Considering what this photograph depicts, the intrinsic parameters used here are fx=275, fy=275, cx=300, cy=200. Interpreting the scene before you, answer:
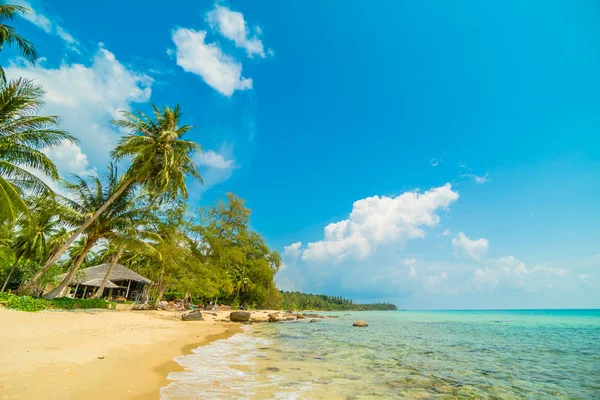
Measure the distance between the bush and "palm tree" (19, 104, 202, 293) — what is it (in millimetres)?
4695

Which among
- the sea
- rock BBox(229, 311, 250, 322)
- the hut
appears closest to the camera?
the sea

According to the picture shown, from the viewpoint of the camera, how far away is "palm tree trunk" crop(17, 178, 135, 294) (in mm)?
16047

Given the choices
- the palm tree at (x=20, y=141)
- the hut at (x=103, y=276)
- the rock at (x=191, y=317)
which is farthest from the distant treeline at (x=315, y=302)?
the palm tree at (x=20, y=141)

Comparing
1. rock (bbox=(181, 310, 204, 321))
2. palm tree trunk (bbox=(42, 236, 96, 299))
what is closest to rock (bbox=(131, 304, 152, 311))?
rock (bbox=(181, 310, 204, 321))

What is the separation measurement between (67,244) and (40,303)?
3324 millimetres

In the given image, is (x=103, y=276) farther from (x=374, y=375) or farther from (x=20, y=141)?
(x=374, y=375)

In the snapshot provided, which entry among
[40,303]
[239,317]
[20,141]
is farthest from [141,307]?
[20,141]

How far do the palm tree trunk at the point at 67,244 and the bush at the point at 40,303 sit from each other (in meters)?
1.62

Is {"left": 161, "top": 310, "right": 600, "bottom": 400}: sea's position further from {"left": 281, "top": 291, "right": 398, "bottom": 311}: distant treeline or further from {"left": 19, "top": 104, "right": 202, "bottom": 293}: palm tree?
{"left": 281, "top": 291, "right": 398, "bottom": 311}: distant treeline

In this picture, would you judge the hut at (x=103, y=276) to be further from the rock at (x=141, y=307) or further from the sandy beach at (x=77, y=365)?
the sandy beach at (x=77, y=365)

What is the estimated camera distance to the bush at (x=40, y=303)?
13.7 m

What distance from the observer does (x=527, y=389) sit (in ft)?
22.0

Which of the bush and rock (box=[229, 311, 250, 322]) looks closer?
the bush

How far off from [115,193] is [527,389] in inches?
880
